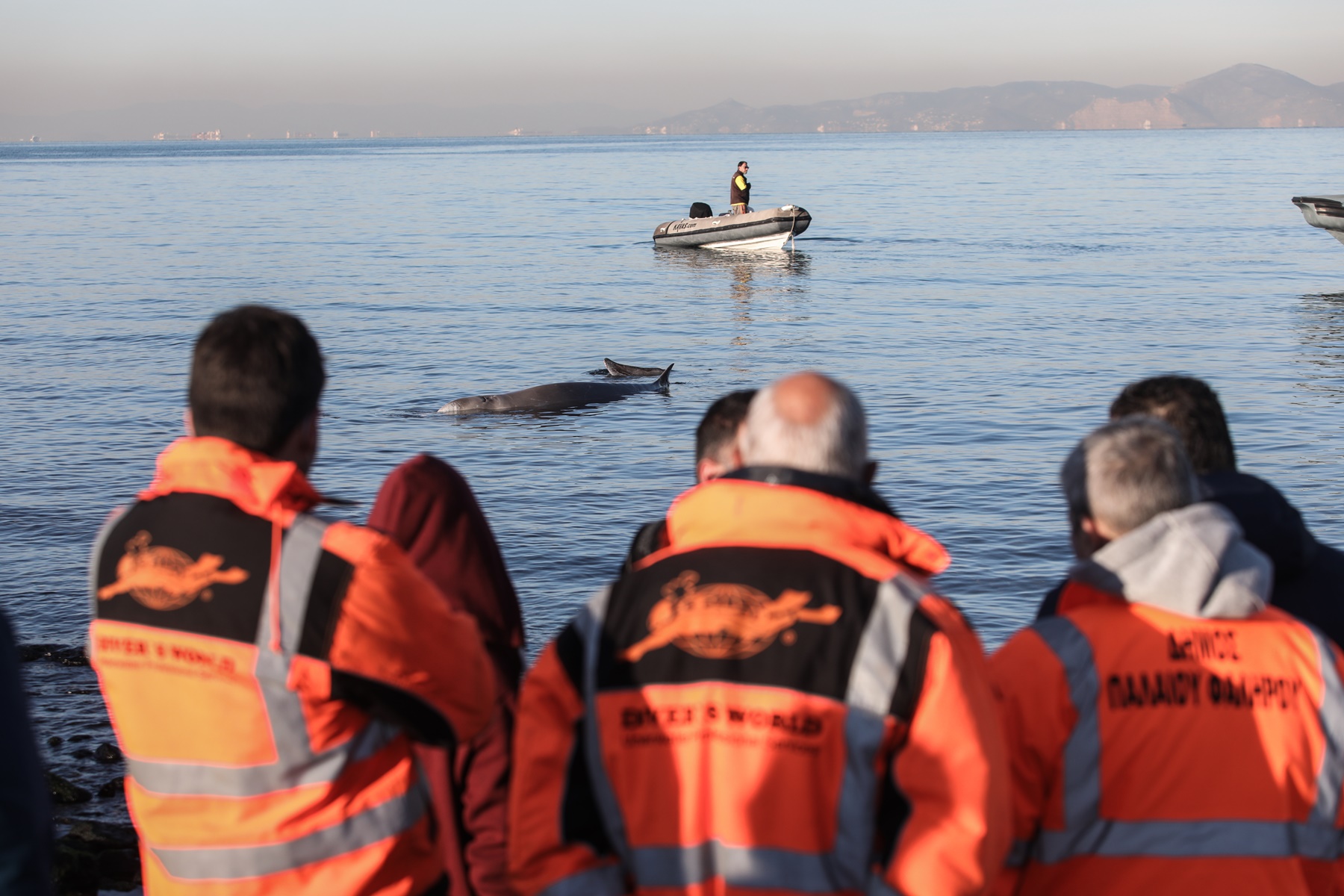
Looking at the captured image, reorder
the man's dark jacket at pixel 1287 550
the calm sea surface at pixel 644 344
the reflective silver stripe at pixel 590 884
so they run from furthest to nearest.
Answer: the calm sea surface at pixel 644 344 → the man's dark jacket at pixel 1287 550 → the reflective silver stripe at pixel 590 884

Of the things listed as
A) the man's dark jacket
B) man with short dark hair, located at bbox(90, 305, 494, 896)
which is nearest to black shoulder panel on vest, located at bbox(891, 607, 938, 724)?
the man's dark jacket

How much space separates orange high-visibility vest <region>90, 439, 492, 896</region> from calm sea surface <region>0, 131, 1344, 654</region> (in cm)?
669

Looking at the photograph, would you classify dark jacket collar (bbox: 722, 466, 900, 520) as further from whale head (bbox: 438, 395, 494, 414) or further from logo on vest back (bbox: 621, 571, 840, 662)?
whale head (bbox: 438, 395, 494, 414)

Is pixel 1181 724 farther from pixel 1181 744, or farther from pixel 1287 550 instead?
pixel 1287 550

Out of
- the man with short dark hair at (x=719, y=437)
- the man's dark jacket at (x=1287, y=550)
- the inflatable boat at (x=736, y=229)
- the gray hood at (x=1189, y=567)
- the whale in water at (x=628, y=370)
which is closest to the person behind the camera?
the gray hood at (x=1189, y=567)

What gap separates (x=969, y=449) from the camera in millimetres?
15445

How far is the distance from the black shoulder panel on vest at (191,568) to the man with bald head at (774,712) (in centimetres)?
64

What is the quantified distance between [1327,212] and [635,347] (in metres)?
17.4

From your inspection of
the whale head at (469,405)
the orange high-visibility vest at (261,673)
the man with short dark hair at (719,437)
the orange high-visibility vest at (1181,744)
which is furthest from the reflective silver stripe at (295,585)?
the whale head at (469,405)

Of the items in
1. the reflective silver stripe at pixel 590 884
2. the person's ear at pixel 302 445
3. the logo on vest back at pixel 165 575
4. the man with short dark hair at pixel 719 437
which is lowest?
the reflective silver stripe at pixel 590 884

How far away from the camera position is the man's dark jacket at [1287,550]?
127 inches

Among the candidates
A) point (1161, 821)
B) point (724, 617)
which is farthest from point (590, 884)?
point (1161, 821)

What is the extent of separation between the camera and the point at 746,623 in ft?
8.41

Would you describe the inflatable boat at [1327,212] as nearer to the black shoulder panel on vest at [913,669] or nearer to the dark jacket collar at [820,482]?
the dark jacket collar at [820,482]
